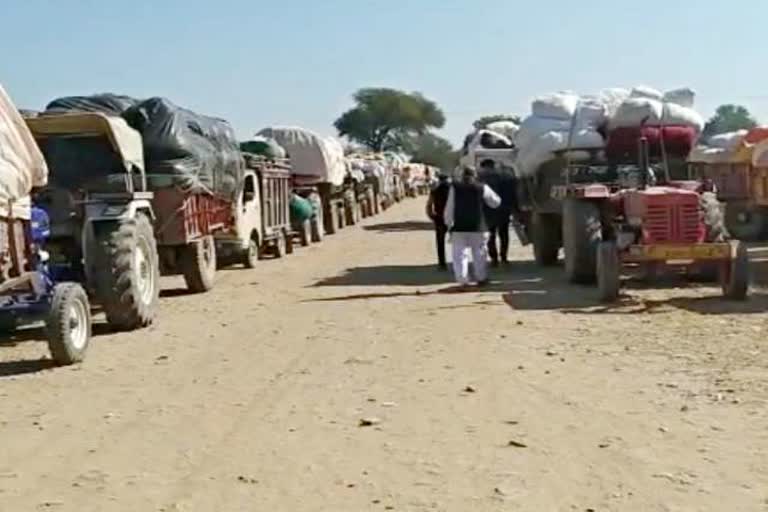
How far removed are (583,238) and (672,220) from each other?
1.51m

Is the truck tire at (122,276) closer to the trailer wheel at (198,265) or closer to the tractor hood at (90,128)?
the tractor hood at (90,128)

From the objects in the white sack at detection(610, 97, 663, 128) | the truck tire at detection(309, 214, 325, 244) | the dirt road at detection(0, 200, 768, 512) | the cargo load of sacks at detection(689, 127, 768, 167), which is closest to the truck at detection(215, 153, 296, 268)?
the truck tire at detection(309, 214, 325, 244)

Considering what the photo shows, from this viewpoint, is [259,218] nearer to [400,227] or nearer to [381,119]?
[400,227]

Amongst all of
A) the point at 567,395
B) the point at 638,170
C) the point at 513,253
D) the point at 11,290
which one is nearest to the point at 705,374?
the point at 567,395

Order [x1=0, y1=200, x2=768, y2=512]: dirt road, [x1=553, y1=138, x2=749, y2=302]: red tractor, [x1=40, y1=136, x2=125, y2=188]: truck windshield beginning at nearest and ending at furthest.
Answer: [x1=0, y1=200, x2=768, y2=512]: dirt road < [x1=40, y1=136, x2=125, y2=188]: truck windshield < [x1=553, y1=138, x2=749, y2=302]: red tractor

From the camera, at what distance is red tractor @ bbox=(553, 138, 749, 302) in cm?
1480

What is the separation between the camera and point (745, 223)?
25938mm

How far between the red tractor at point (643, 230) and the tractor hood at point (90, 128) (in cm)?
557

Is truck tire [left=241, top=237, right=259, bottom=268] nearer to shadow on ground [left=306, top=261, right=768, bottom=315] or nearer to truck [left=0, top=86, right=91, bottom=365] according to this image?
shadow on ground [left=306, top=261, right=768, bottom=315]

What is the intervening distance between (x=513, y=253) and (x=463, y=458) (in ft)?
59.1

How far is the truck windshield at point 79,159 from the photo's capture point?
48.2 ft

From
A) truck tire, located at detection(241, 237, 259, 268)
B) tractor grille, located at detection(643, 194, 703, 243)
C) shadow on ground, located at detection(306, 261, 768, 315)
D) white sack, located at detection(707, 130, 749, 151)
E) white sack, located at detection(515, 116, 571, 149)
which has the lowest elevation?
shadow on ground, located at detection(306, 261, 768, 315)

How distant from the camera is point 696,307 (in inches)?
555

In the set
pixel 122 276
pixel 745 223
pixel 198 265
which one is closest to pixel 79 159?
pixel 122 276
